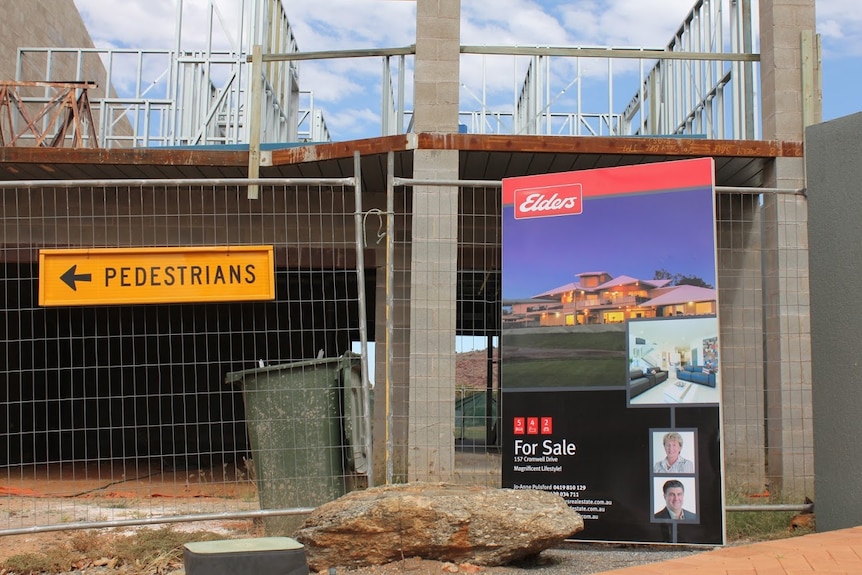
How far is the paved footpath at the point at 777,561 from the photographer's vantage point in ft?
14.9

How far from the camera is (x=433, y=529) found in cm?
525

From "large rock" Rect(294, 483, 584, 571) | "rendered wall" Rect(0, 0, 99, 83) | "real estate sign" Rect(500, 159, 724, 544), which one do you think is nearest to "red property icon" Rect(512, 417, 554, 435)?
"real estate sign" Rect(500, 159, 724, 544)

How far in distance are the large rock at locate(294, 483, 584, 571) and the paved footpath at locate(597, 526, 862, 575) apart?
0.69 meters

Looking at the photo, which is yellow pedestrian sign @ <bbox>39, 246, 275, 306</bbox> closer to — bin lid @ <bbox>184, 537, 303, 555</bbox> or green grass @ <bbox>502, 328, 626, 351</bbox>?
green grass @ <bbox>502, 328, 626, 351</bbox>

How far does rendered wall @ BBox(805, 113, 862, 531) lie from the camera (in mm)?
6145

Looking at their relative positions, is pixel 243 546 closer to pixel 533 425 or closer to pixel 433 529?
pixel 433 529

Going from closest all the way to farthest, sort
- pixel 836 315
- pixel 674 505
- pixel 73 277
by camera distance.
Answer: pixel 674 505 → pixel 836 315 → pixel 73 277

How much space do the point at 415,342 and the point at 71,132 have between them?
10.3m

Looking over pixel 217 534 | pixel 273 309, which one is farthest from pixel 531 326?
pixel 273 309

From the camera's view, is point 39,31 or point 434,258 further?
point 39,31

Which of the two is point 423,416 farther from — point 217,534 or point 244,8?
point 244,8

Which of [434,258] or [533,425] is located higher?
[434,258]

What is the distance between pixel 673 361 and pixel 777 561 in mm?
1597

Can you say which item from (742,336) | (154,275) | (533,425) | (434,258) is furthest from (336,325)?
(742,336)
